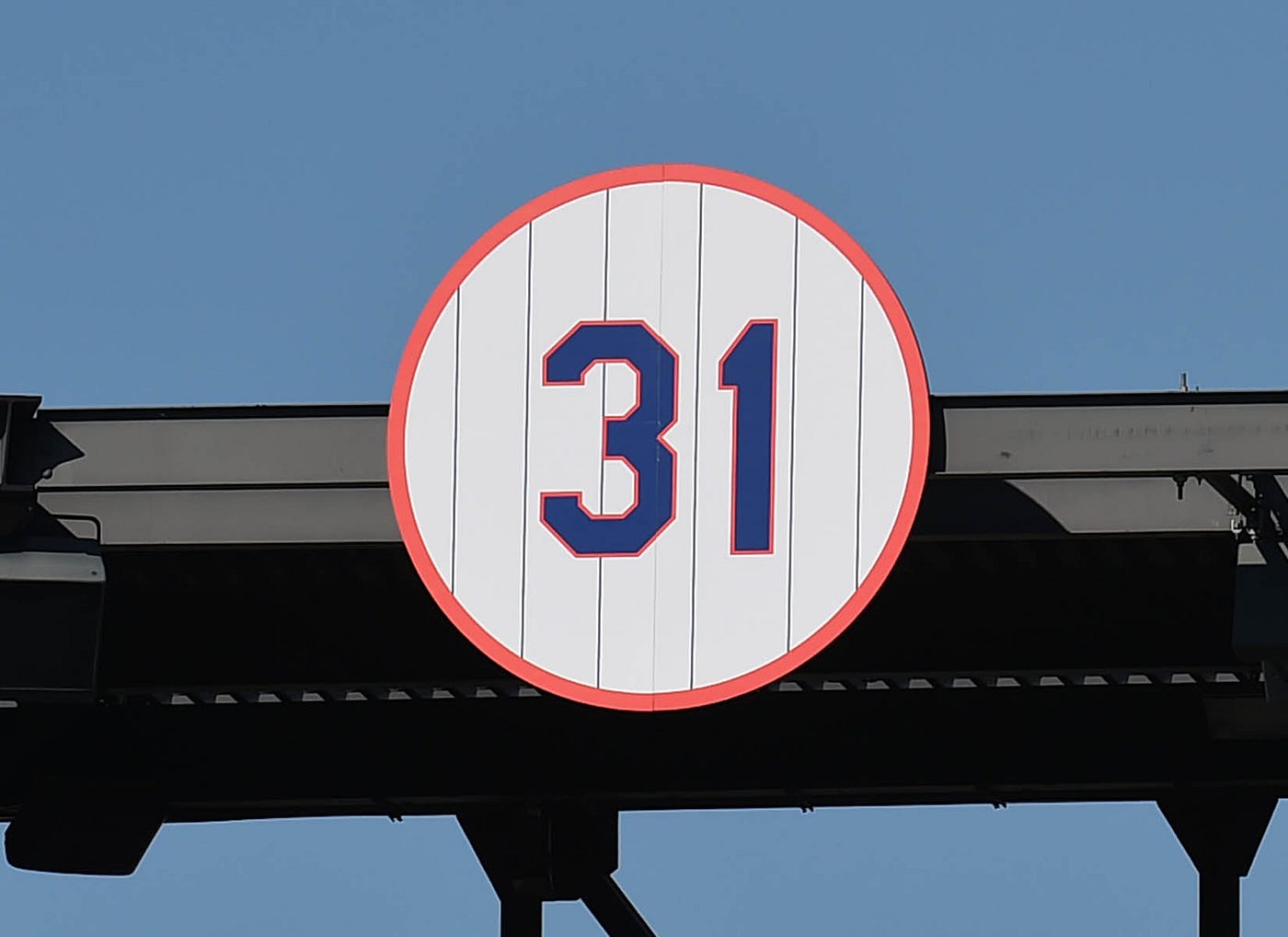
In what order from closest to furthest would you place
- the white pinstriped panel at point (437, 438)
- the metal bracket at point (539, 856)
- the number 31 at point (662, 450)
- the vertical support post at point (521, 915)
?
the number 31 at point (662, 450), the white pinstriped panel at point (437, 438), the metal bracket at point (539, 856), the vertical support post at point (521, 915)

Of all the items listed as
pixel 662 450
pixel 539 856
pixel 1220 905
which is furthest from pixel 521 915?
pixel 662 450

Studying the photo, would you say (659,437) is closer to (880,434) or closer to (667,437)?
(667,437)

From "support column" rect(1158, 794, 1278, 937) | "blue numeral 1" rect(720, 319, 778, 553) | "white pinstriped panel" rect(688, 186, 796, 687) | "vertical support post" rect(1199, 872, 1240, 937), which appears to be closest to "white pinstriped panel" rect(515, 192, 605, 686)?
"white pinstriped panel" rect(688, 186, 796, 687)

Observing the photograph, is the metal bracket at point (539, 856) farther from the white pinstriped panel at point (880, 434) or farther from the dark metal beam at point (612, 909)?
the white pinstriped panel at point (880, 434)

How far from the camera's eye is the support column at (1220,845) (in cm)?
1630

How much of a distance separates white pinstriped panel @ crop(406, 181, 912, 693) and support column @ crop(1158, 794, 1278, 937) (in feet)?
21.9

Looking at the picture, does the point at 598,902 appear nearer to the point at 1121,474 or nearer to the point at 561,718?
the point at 561,718

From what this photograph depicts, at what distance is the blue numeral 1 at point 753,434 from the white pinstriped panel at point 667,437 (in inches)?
1.4

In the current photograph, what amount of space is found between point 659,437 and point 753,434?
1.25ft

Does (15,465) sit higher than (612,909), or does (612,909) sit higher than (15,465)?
(15,465)

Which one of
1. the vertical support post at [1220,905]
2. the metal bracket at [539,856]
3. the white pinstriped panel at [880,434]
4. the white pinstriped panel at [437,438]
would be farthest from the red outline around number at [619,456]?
the vertical support post at [1220,905]

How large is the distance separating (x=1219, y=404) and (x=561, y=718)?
543 cm

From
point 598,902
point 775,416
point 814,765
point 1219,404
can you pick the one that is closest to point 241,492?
point 775,416

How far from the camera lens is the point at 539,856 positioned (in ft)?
52.6
